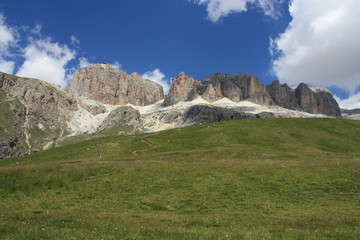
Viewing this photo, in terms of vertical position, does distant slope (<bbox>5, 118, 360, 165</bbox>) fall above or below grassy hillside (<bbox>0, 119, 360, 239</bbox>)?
above

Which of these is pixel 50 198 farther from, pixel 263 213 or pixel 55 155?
pixel 55 155

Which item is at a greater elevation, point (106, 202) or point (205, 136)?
point (205, 136)

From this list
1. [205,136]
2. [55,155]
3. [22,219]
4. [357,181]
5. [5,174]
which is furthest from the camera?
[205,136]

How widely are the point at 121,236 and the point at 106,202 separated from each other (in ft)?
46.4

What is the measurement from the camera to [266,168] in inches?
1476

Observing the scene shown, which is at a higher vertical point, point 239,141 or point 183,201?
point 239,141

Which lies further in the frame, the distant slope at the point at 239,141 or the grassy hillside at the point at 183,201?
the distant slope at the point at 239,141

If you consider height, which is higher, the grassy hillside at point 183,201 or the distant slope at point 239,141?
the distant slope at point 239,141

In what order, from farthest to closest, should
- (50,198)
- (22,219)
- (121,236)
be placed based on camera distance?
(50,198)
(22,219)
(121,236)

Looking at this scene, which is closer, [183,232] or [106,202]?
[183,232]

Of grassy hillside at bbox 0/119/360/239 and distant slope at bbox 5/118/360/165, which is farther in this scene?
distant slope at bbox 5/118/360/165

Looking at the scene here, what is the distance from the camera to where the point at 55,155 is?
253ft

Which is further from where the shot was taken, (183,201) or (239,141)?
(239,141)

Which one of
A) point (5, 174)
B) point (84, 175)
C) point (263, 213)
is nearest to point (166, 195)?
point (263, 213)
